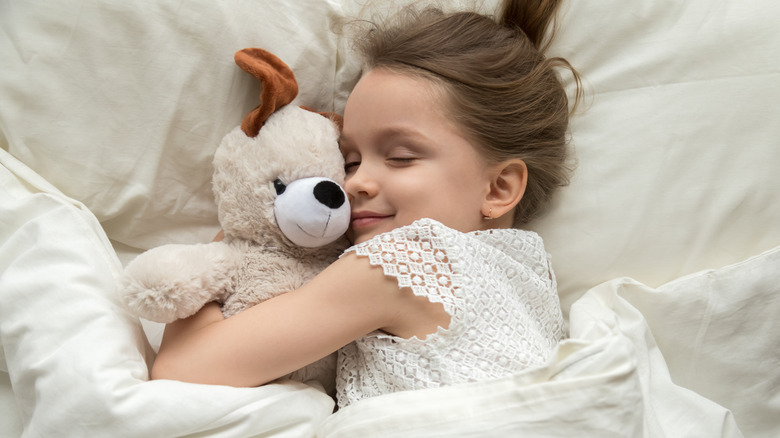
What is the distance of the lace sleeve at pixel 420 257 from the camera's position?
0.79 meters

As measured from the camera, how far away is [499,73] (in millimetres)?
964

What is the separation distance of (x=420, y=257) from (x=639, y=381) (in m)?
0.32

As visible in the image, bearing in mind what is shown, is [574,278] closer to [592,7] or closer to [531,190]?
[531,190]

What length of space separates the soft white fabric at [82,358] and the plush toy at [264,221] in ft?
0.21

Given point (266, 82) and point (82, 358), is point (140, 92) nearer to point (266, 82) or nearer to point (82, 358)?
point (266, 82)

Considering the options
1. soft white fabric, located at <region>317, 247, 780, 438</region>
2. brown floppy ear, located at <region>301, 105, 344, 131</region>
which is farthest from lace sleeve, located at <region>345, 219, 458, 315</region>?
brown floppy ear, located at <region>301, 105, 344, 131</region>

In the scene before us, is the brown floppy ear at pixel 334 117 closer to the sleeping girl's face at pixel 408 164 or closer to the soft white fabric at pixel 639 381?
the sleeping girl's face at pixel 408 164

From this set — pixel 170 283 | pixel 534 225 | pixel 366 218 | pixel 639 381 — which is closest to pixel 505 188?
pixel 534 225

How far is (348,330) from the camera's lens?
0.80m

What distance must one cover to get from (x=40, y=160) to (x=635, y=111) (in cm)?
99

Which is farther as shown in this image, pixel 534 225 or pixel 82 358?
pixel 534 225

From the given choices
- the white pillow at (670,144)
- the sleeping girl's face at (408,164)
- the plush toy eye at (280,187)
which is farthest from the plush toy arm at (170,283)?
the white pillow at (670,144)

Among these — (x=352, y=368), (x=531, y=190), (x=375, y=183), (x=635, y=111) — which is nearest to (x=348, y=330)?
(x=352, y=368)

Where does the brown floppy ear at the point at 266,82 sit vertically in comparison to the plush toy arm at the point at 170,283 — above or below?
above
